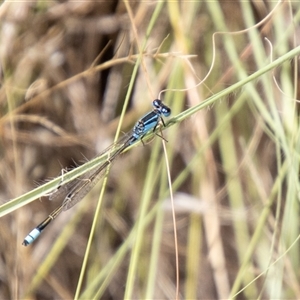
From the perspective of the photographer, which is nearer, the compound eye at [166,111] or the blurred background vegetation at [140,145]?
the compound eye at [166,111]

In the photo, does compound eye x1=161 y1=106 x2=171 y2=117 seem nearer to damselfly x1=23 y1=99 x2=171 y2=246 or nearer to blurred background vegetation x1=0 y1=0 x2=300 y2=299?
damselfly x1=23 y1=99 x2=171 y2=246

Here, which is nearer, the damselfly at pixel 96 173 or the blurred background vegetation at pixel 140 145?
the damselfly at pixel 96 173

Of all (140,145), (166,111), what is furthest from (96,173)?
(140,145)

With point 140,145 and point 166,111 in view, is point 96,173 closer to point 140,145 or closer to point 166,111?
point 166,111

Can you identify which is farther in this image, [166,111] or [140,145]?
[140,145]

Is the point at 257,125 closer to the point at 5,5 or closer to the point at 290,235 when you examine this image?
the point at 290,235

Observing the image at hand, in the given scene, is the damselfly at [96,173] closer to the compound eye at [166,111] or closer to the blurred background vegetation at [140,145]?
the compound eye at [166,111]

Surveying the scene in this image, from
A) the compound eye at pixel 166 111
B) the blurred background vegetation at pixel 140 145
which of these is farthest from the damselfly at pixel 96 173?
the blurred background vegetation at pixel 140 145

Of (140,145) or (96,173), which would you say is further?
(140,145)
